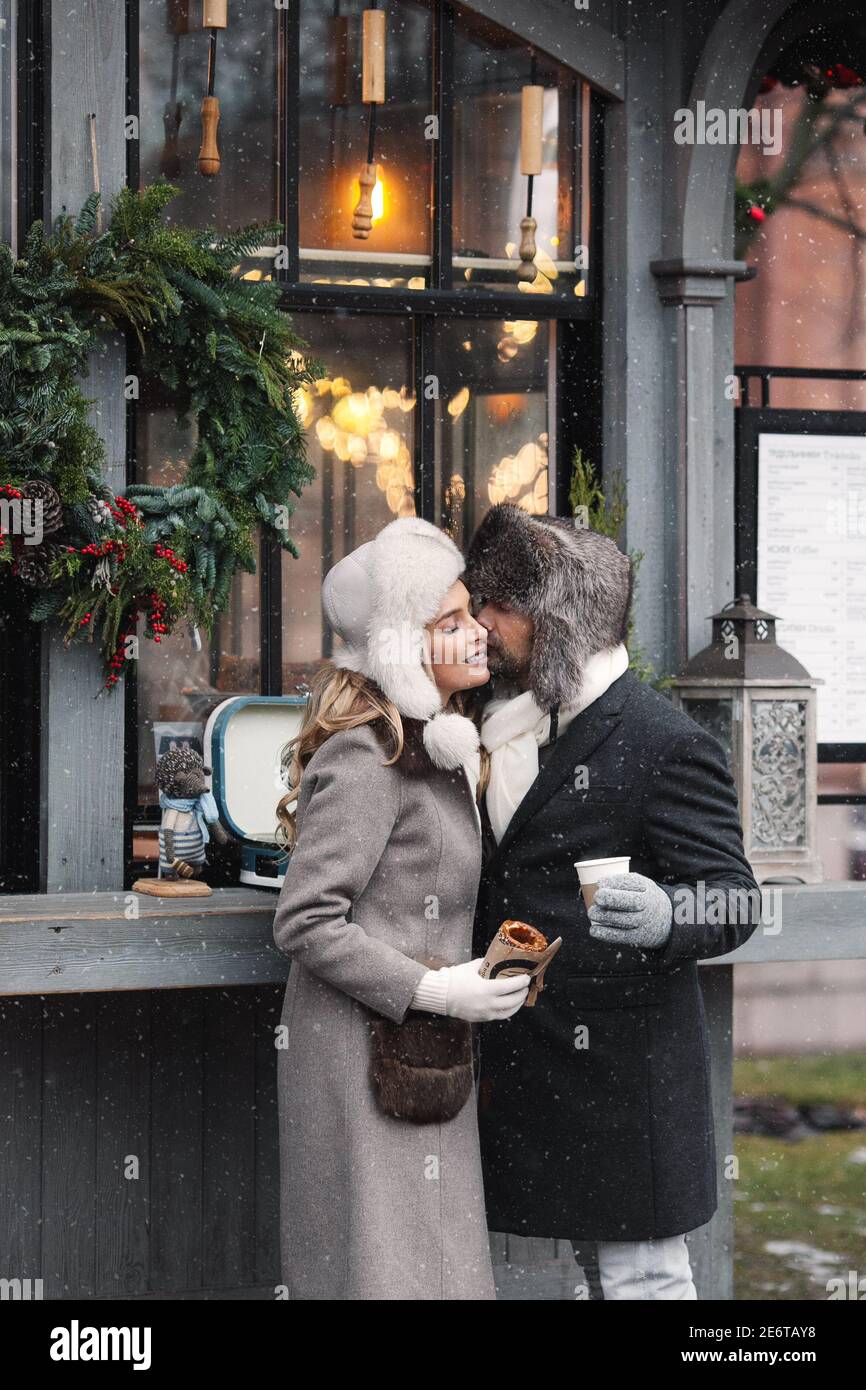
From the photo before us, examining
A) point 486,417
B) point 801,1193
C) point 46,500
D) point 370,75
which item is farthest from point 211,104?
point 801,1193

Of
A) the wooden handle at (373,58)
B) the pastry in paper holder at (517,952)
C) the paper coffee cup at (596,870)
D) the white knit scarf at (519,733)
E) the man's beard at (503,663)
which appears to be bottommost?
the pastry in paper holder at (517,952)

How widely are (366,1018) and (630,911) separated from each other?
551mm

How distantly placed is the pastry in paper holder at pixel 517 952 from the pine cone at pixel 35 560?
5.12 feet

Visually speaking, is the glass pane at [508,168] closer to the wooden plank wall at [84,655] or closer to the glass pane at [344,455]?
the glass pane at [344,455]

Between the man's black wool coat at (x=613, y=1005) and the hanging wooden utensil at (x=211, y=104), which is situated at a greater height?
the hanging wooden utensil at (x=211, y=104)

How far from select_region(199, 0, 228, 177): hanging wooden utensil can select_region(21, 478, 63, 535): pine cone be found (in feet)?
3.63

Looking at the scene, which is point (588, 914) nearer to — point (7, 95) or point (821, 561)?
point (821, 561)

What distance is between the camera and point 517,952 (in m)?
3.24

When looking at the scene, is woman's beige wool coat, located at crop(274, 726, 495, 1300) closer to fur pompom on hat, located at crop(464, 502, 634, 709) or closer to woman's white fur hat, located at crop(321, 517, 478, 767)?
woman's white fur hat, located at crop(321, 517, 478, 767)

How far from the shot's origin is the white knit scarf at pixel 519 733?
3539 mm

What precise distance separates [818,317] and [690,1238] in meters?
3.27

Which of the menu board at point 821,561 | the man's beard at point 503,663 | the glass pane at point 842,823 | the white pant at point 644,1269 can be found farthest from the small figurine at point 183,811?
the glass pane at point 842,823

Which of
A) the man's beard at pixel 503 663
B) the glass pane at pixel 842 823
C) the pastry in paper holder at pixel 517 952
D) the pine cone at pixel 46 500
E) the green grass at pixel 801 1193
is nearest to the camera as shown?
the pastry in paper holder at pixel 517 952

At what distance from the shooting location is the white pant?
Answer: 3514mm
